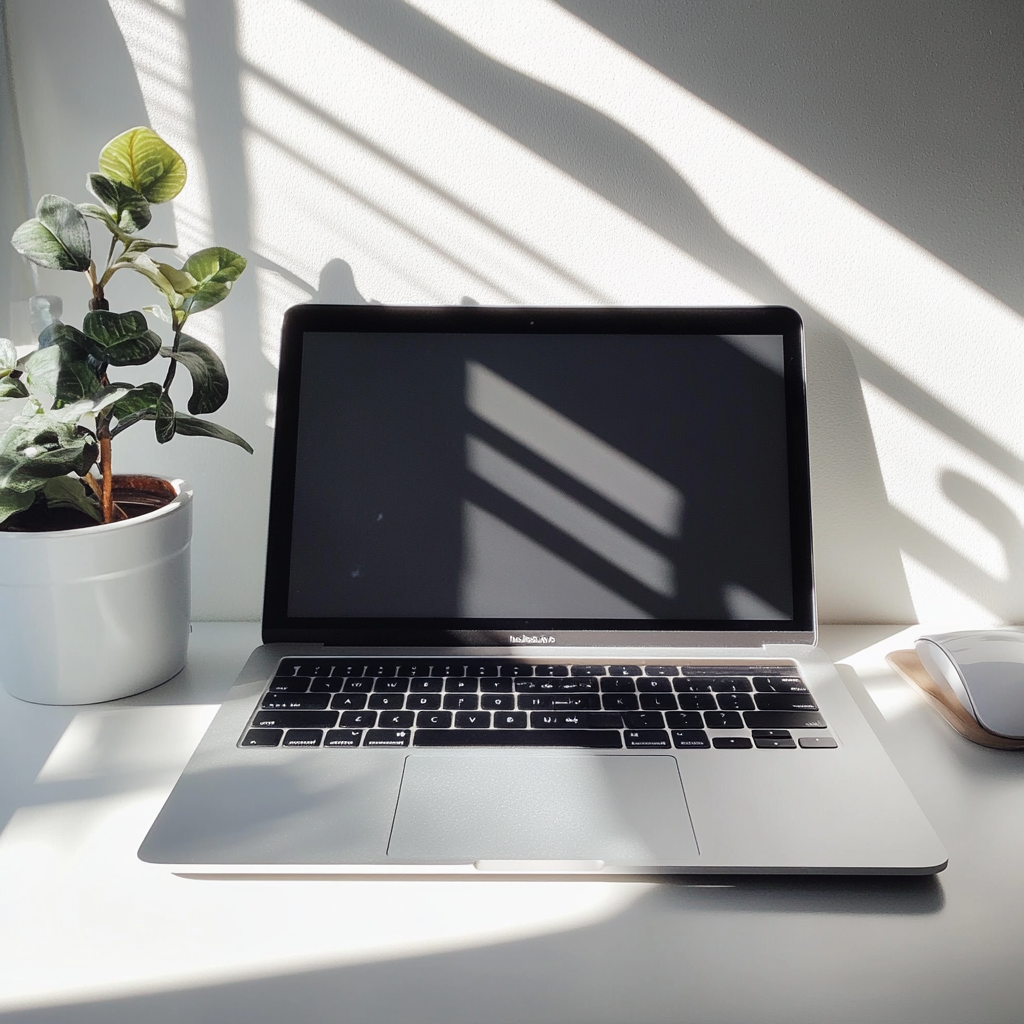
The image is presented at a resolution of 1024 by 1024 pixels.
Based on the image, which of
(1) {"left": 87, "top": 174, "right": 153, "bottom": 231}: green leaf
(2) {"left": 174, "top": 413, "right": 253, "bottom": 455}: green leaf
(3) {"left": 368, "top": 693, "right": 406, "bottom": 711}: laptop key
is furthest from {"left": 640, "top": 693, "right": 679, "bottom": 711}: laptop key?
(1) {"left": 87, "top": 174, "right": 153, "bottom": 231}: green leaf

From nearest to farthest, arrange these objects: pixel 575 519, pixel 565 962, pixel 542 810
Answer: pixel 565 962, pixel 542 810, pixel 575 519

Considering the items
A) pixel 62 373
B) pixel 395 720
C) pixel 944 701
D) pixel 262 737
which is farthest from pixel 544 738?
pixel 62 373

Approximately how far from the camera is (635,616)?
2.77ft

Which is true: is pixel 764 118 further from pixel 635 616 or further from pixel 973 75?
pixel 635 616

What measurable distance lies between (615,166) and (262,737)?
0.64 meters

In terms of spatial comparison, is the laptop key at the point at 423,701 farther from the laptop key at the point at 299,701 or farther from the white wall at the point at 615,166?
the white wall at the point at 615,166

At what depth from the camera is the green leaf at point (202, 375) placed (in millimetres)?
764

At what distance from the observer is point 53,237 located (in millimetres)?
720

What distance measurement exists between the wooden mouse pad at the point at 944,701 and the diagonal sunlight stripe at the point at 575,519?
25cm

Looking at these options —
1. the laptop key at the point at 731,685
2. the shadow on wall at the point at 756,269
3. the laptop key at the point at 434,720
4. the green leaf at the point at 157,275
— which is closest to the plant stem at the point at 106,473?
the green leaf at the point at 157,275

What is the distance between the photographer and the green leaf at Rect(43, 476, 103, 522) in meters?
0.76

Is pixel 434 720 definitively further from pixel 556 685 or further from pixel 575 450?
pixel 575 450

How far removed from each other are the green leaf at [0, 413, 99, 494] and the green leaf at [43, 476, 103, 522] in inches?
1.3

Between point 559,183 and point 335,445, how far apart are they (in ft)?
1.15
